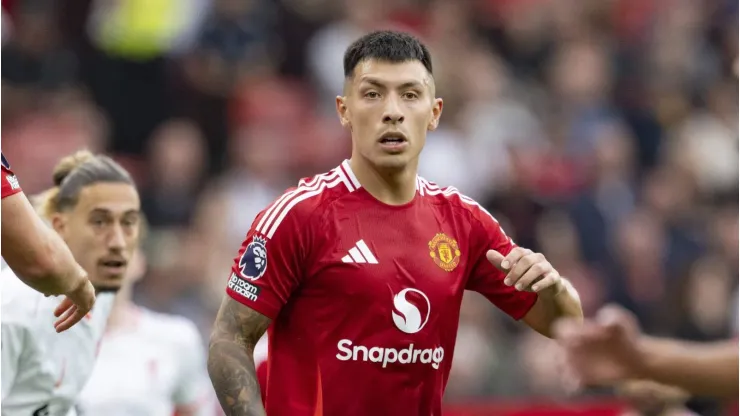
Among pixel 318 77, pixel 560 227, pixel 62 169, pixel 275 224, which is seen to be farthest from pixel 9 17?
pixel 275 224

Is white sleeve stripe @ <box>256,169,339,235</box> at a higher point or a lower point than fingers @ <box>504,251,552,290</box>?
higher

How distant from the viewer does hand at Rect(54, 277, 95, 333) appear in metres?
4.65

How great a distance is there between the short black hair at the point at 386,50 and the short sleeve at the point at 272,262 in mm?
689

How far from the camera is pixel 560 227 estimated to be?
12273 millimetres

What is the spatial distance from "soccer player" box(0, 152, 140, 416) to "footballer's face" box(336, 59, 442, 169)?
151 cm

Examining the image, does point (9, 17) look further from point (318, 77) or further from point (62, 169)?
point (62, 169)

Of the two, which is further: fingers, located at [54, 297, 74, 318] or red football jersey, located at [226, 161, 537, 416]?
red football jersey, located at [226, 161, 537, 416]

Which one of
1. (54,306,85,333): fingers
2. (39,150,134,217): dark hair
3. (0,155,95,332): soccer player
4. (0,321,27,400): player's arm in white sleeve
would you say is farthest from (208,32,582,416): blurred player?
(39,150,134,217): dark hair

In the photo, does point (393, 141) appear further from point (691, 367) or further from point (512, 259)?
point (691, 367)

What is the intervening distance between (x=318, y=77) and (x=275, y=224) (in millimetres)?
8351

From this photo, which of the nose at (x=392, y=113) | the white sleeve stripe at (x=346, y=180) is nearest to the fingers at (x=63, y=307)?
the white sleeve stripe at (x=346, y=180)

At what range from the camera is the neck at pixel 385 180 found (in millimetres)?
5418

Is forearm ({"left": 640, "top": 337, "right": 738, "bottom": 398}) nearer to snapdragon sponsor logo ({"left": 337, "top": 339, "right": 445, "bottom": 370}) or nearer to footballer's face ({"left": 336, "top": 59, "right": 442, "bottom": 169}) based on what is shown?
snapdragon sponsor logo ({"left": 337, "top": 339, "right": 445, "bottom": 370})

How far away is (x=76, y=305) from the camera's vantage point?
15.5ft
